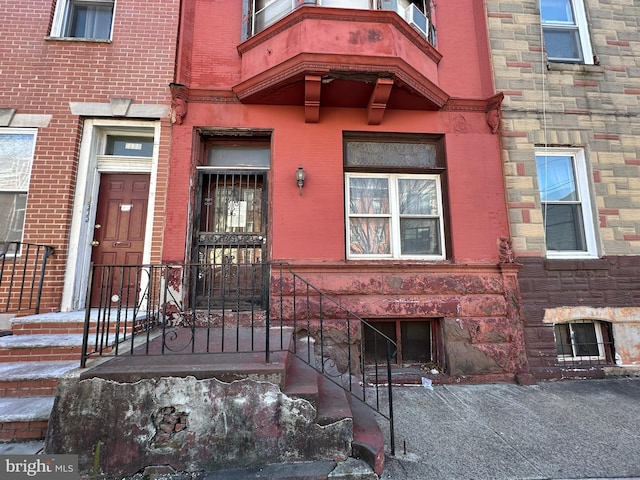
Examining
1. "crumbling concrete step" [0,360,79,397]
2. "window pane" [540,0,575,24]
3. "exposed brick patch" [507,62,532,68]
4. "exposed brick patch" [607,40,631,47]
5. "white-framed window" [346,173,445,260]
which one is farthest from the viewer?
"window pane" [540,0,575,24]

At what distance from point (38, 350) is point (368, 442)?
3.91m

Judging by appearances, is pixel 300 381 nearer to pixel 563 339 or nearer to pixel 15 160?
pixel 563 339

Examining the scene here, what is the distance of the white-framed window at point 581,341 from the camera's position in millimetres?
5184

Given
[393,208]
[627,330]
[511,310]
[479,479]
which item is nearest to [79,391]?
[479,479]

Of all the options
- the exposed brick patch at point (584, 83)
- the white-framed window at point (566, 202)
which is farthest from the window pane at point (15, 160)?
the exposed brick patch at point (584, 83)

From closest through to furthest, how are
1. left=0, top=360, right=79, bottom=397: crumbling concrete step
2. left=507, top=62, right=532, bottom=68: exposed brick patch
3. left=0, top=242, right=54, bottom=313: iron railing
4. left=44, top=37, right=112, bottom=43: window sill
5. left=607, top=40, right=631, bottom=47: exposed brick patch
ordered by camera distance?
left=0, top=360, right=79, bottom=397: crumbling concrete step → left=0, top=242, right=54, bottom=313: iron railing → left=44, top=37, right=112, bottom=43: window sill → left=507, top=62, right=532, bottom=68: exposed brick patch → left=607, top=40, right=631, bottom=47: exposed brick patch

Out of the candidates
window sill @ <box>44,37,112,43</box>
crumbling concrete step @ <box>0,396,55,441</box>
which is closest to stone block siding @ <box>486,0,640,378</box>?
crumbling concrete step @ <box>0,396,55,441</box>

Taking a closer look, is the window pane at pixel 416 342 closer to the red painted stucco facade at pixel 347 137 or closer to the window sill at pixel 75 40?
the red painted stucco facade at pixel 347 137

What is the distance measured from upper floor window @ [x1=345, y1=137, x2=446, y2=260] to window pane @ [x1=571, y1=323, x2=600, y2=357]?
2.65 meters

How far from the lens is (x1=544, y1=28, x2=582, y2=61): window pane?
612cm

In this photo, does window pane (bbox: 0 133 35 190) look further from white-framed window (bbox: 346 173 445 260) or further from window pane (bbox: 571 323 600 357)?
window pane (bbox: 571 323 600 357)

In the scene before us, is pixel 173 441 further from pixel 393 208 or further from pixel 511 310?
pixel 511 310

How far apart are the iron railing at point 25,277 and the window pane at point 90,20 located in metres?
4.06

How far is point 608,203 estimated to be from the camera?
5520 millimetres
